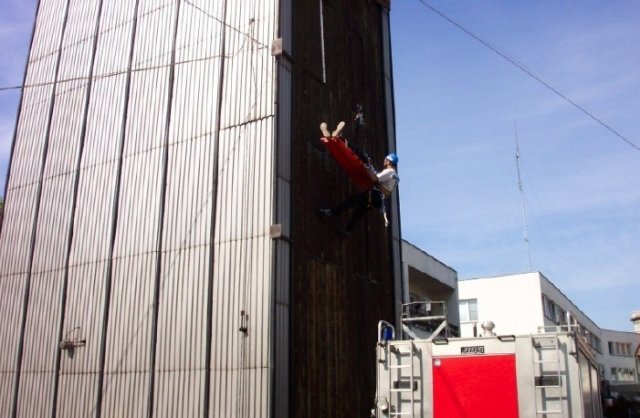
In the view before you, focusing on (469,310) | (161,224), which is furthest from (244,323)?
(469,310)

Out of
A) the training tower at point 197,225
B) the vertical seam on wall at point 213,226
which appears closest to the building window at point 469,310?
the training tower at point 197,225

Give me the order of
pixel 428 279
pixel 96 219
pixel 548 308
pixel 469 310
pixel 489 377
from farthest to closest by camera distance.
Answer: pixel 548 308 → pixel 469 310 → pixel 428 279 → pixel 96 219 → pixel 489 377

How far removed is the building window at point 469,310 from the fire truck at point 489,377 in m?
38.6

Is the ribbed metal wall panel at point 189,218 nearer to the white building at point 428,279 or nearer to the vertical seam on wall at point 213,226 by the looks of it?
the vertical seam on wall at point 213,226

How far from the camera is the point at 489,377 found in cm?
1131

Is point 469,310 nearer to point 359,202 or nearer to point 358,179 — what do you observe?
point 359,202

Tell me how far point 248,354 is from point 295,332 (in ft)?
4.58

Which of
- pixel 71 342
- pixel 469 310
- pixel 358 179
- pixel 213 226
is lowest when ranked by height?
pixel 71 342

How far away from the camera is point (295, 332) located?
1619 cm

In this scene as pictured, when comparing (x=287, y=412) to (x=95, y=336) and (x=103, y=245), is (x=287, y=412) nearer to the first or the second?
(x=95, y=336)

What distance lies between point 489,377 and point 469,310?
134 ft

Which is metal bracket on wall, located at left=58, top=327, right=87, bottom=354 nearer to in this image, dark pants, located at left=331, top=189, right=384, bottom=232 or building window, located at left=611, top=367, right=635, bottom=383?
dark pants, located at left=331, top=189, right=384, bottom=232

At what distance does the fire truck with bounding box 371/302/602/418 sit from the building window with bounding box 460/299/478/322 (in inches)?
1520

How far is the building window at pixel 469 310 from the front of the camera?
50344mm
